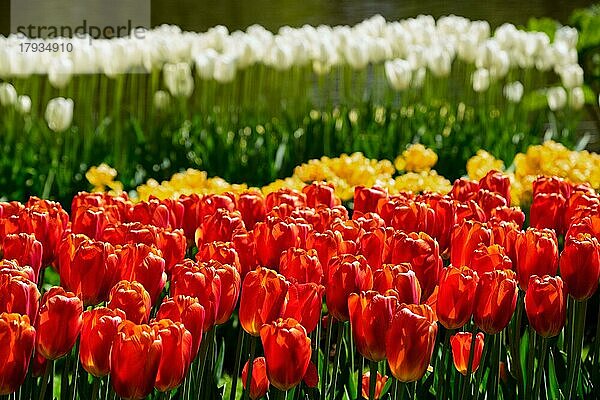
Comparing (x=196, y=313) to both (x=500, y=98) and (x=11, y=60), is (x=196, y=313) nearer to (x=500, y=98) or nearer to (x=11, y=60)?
(x=11, y=60)

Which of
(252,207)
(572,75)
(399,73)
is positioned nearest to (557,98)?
(572,75)

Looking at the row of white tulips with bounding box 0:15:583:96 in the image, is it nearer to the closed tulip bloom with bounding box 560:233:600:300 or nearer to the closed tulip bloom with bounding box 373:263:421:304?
the closed tulip bloom with bounding box 560:233:600:300

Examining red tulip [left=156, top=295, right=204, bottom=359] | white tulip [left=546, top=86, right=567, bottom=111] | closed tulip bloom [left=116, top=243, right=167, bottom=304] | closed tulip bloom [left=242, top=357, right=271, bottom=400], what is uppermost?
white tulip [left=546, top=86, right=567, bottom=111]

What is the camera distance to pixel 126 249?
1.51 m

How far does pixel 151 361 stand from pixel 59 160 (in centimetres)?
335

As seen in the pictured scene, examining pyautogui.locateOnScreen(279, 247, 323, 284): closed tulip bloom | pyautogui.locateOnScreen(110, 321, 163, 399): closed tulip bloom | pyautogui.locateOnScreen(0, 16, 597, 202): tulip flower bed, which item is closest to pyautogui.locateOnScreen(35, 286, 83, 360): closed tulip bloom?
pyautogui.locateOnScreen(110, 321, 163, 399): closed tulip bloom

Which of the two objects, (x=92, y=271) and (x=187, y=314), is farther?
(x=92, y=271)

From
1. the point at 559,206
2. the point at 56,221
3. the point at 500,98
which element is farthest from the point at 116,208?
the point at 500,98

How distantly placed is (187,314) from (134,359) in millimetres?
117

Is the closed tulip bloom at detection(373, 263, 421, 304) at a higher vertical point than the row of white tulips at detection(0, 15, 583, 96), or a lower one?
lower

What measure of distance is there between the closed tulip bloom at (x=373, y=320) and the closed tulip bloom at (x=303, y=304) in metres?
0.06

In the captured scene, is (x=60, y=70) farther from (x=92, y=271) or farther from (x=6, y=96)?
(x=92, y=271)

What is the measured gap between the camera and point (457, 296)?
140 cm

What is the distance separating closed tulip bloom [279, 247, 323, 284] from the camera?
4.84ft
